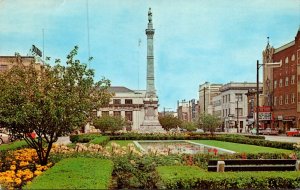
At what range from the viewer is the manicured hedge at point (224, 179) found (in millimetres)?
12227

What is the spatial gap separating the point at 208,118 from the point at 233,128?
58267 millimetres

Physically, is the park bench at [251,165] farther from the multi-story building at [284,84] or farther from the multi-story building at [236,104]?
the multi-story building at [236,104]

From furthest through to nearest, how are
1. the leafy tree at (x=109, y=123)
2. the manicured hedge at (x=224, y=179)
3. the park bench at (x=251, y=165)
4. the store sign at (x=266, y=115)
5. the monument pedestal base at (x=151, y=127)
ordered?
1. the store sign at (x=266, y=115)
2. the monument pedestal base at (x=151, y=127)
3. the leafy tree at (x=109, y=123)
4. the park bench at (x=251, y=165)
5. the manicured hedge at (x=224, y=179)

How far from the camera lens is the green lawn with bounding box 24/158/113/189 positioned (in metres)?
9.66

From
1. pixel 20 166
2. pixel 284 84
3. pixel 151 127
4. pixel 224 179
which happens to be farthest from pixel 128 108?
pixel 224 179

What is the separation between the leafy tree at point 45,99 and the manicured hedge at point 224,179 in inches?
194

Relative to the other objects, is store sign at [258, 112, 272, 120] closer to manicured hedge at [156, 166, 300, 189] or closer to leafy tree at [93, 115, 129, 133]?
leafy tree at [93, 115, 129, 133]

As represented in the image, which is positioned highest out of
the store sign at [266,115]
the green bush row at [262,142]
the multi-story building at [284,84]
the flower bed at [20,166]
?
the multi-story building at [284,84]

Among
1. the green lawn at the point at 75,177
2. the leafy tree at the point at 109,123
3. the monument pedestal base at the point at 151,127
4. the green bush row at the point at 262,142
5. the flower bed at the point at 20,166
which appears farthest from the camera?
the monument pedestal base at the point at 151,127

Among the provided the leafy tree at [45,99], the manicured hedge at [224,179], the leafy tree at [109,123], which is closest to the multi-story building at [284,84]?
the leafy tree at [109,123]

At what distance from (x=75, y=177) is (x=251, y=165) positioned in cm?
587

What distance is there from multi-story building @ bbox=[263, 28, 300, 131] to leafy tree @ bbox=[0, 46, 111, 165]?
56398 millimetres

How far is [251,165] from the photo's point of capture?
47.2 ft

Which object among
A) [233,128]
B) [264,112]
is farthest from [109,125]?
[233,128]
